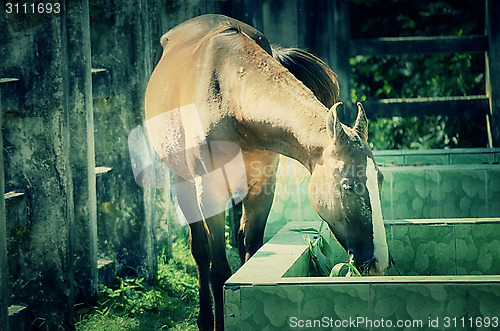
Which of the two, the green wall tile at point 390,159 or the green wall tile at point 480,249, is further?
the green wall tile at point 390,159

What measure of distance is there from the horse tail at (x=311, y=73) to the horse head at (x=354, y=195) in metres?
1.17

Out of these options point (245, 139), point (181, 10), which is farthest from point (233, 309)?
point (181, 10)

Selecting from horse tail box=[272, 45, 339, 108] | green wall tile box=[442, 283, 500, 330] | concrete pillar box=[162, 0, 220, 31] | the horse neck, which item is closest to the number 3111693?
the horse neck

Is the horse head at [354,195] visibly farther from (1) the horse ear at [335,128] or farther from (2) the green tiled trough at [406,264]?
(2) the green tiled trough at [406,264]

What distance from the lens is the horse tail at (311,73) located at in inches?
203

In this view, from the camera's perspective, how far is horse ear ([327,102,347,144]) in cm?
391

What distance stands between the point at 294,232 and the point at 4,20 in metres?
1.95

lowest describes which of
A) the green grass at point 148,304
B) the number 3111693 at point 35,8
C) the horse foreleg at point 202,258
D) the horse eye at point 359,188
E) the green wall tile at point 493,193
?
the green grass at point 148,304

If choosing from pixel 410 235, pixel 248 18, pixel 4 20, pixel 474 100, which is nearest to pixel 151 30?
pixel 248 18

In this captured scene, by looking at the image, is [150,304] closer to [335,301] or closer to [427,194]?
[427,194]

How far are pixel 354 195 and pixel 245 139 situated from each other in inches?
36.8

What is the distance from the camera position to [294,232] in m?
4.78

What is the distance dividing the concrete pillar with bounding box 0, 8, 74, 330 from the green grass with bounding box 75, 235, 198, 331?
0.33m

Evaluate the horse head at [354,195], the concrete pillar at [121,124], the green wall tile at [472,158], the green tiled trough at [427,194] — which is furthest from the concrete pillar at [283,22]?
the horse head at [354,195]
